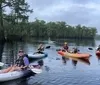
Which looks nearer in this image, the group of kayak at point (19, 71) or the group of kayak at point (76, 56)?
the group of kayak at point (19, 71)

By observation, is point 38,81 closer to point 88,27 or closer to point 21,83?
point 21,83

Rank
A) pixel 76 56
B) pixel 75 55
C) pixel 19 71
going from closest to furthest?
pixel 19 71
pixel 76 56
pixel 75 55

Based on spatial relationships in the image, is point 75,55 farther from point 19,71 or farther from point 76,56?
point 19,71

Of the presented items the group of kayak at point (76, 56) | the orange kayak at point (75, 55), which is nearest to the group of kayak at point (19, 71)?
the group of kayak at point (76, 56)

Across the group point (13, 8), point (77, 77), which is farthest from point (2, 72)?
point (13, 8)

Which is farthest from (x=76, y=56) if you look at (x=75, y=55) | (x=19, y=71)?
(x=19, y=71)

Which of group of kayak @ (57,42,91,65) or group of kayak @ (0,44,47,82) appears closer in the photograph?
group of kayak @ (0,44,47,82)

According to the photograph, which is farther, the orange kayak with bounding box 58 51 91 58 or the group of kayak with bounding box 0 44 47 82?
the orange kayak with bounding box 58 51 91 58

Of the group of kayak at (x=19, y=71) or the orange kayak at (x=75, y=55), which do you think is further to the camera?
the orange kayak at (x=75, y=55)

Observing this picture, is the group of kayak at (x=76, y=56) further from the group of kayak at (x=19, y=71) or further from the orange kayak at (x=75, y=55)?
the group of kayak at (x=19, y=71)

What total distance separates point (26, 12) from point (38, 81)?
156ft

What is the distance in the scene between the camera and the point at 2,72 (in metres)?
21.3

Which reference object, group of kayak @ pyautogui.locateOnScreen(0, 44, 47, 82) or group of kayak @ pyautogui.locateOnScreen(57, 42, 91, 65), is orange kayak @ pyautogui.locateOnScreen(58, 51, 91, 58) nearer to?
group of kayak @ pyautogui.locateOnScreen(57, 42, 91, 65)

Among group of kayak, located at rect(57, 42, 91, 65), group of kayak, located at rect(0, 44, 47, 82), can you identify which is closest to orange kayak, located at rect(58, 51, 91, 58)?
group of kayak, located at rect(57, 42, 91, 65)
